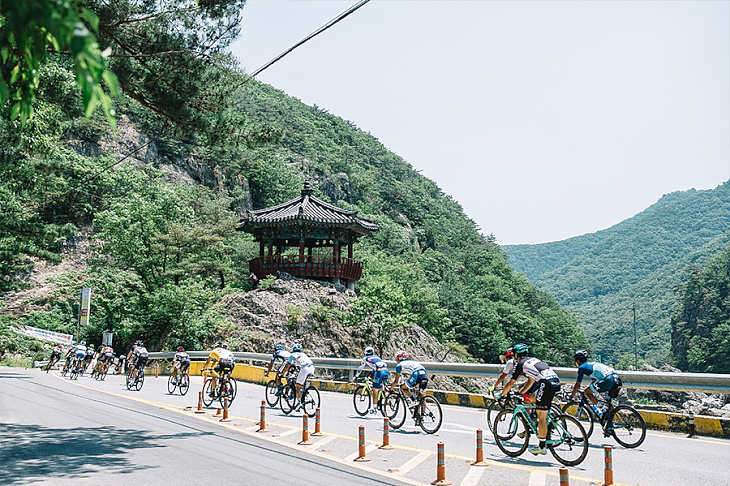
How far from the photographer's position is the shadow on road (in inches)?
319

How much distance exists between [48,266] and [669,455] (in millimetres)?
50557

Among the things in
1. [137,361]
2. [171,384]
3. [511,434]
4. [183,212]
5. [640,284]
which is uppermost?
[640,284]

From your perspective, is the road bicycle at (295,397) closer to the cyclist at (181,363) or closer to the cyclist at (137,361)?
the cyclist at (181,363)

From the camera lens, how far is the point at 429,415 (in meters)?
11.9

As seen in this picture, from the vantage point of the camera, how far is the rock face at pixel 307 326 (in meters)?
30.4

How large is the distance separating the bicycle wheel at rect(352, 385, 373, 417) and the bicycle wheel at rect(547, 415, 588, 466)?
591 cm

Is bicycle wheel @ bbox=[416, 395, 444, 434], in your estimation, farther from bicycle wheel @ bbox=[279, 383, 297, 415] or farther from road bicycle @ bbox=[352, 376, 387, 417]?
bicycle wheel @ bbox=[279, 383, 297, 415]

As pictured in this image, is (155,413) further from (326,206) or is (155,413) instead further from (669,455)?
(326,206)

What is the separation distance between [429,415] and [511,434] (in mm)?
2320

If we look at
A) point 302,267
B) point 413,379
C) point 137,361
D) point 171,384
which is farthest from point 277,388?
point 302,267

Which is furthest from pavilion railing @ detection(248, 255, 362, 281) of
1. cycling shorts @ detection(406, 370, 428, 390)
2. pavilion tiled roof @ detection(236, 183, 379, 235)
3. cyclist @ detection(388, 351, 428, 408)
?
cycling shorts @ detection(406, 370, 428, 390)

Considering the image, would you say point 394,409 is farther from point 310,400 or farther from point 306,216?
point 306,216

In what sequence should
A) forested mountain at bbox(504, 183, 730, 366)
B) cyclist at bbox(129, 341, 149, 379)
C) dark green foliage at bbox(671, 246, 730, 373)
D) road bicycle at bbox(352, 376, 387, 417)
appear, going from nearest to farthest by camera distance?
road bicycle at bbox(352, 376, 387, 417) < cyclist at bbox(129, 341, 149, 379) < dark green foliage at bbox(671, 246, 730, 373) < forested mountain at bbox(504, 183, 730, 366)

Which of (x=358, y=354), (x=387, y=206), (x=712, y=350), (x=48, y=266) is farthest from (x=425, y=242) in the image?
(x=358, y=354)
